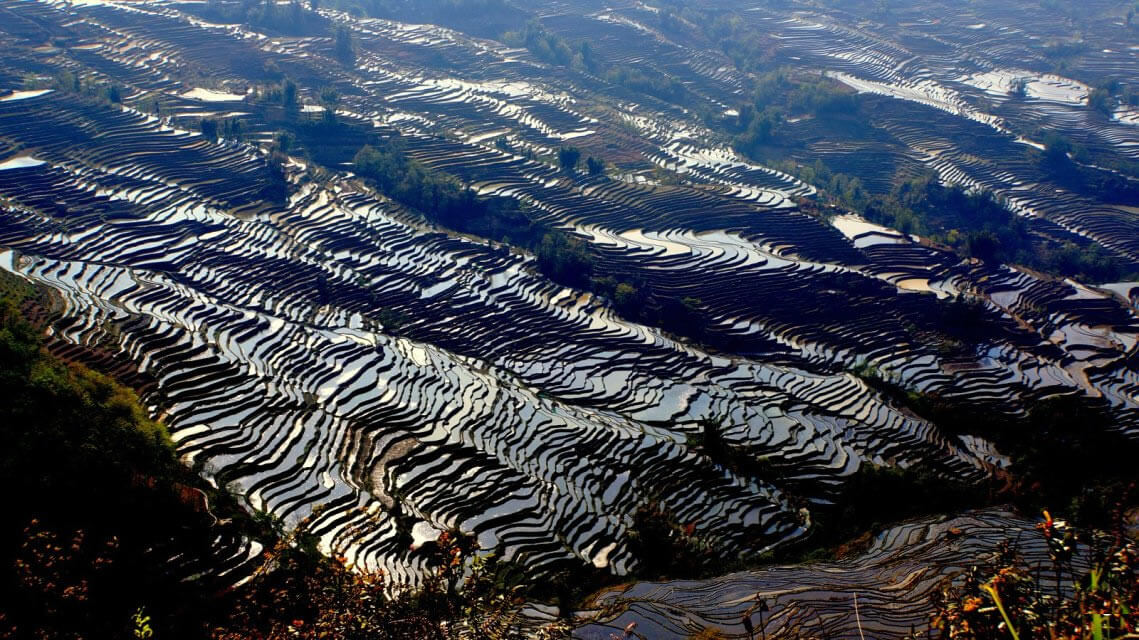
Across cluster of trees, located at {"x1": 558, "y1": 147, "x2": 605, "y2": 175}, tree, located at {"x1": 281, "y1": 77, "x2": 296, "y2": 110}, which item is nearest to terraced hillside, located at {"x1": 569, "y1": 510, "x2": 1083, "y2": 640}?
cluster of trees, located at {"x1": 558, "y1": 147, "x2": 605, "y2": 175}

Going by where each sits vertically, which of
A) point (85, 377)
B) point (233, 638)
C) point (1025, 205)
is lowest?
point (1025, 205)

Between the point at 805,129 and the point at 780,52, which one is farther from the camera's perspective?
the point at 780,52

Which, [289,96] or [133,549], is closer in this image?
[133,549]

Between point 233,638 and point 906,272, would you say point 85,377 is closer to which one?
point 233,638

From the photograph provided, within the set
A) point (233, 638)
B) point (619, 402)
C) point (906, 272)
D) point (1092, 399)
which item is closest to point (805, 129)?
point (906, 272)

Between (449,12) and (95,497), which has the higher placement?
(449,12)

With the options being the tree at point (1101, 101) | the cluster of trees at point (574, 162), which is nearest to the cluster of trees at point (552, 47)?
the cluster of trees at point (574, 162)

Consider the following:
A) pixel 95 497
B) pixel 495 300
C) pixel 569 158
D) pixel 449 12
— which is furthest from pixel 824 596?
pixel 449 12

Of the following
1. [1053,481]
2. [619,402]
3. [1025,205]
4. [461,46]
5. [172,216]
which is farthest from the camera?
[461,46]

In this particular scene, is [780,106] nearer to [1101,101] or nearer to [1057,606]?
[1101,101]

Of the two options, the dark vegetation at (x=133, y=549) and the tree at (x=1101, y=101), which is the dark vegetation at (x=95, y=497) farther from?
the tree at (x=1101, y=101)
